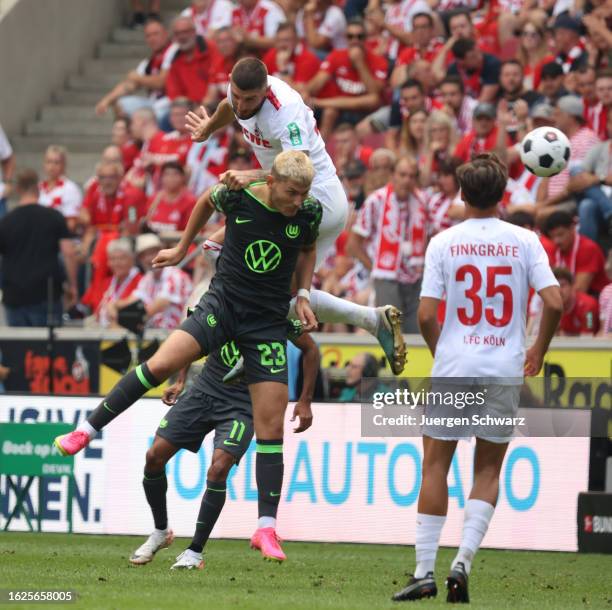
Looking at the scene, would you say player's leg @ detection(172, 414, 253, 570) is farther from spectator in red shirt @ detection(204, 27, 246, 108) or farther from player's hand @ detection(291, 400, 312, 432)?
spectator in red shirt @ detection(204, 27, 246, 108)

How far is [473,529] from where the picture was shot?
782 cm

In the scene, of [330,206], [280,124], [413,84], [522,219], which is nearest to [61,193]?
[413,84]

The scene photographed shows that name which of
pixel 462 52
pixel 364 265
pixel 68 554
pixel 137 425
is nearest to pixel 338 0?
pixel 462 52

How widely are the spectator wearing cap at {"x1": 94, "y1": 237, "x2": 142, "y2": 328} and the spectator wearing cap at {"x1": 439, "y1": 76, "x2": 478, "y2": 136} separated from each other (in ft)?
12.6

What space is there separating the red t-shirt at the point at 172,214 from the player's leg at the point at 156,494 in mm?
8496

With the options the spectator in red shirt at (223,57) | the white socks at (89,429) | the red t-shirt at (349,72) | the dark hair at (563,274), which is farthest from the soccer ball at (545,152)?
the spectator in red shirt at (223,57)

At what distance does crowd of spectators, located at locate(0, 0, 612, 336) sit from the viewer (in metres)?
15.8

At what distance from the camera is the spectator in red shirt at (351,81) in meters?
18.9

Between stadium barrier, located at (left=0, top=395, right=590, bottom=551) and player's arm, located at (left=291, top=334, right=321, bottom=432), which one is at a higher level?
player's arm, located at (left=291, top=334, right=321, bottom=432)

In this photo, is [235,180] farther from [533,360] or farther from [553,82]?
[553,82]

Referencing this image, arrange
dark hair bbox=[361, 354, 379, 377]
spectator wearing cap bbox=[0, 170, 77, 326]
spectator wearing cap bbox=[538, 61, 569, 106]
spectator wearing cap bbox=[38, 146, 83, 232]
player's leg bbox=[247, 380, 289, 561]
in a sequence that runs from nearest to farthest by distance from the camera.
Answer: player's leg bbox=[247, 380, 289, 561], dark hair bbox=[361, 354, 379, 377], spectator wearing cap bbox=[538, 61, 569, 106], spectator wearing cap bbox=[0, 170, 77, 326], spectator wearing cap bbox=[38, 146, 83, 232]

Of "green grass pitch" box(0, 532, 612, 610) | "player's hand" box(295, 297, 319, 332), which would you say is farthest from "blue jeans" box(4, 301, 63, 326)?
"player's hand" box(295, 297, 319, 332)

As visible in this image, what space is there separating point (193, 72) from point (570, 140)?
6469 mm

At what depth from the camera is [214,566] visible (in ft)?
32.5
